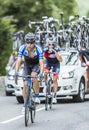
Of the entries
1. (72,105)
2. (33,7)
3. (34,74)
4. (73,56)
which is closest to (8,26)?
(33,7)

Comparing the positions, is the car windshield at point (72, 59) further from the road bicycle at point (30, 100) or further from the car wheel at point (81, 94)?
the road bicycle at point (30, 100)

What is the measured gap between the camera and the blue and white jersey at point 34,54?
530 inches

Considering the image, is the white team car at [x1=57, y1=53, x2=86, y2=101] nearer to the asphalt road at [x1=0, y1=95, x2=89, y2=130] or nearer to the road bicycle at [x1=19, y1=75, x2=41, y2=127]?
the asphalt road at [x1=0, y1=95, x2=89, y2=130]

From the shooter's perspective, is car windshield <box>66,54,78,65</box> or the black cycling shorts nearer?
the black cycling shorts

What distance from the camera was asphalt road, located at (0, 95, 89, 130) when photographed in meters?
12.8

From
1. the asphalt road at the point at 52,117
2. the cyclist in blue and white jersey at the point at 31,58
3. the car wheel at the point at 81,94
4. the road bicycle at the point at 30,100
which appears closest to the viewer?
the asphalt road at the point at 52,117

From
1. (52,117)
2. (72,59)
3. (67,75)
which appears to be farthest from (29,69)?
(72,59)

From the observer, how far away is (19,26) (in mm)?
33844

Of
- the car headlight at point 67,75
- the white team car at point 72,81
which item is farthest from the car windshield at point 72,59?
the car headlight at point 67,75

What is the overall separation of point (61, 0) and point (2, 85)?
14866mm

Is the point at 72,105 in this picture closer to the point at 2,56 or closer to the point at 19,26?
A: the point at 2,56

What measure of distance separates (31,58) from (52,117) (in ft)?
5.53

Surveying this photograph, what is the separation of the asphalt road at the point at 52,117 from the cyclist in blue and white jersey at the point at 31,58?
67 centimetres

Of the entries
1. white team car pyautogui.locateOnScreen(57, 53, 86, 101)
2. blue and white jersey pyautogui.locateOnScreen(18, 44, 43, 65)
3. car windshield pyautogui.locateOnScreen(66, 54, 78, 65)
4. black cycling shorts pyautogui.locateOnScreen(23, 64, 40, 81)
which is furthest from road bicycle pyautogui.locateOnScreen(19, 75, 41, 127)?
car windshield pyautogui.locateOnScreen(66, 54, 78, 65)
